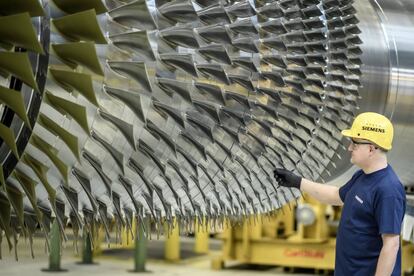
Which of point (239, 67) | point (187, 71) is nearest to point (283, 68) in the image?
point (239, 67)

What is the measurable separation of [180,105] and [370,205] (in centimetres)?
55

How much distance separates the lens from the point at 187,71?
33.3 inches

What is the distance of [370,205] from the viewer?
1.26 m

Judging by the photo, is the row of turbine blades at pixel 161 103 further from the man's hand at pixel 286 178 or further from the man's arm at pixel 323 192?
the man's arm at pixel 323 192

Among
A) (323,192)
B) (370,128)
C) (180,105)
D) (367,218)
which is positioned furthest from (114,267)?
(180,105)

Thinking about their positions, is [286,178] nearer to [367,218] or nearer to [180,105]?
[367,218]

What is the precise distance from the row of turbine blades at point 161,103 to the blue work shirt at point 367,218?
0.41ft

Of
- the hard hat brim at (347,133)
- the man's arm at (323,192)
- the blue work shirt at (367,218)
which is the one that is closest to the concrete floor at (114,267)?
the man's arm at (323,192)

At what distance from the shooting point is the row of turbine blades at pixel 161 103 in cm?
68

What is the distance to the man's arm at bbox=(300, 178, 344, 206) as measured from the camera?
1.35m

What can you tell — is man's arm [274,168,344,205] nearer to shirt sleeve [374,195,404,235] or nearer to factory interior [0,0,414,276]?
factory interior [0,0,414,276]

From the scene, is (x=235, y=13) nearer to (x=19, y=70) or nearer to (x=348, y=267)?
(x=19, y=70)

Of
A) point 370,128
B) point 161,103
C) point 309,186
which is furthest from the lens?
point 309,186

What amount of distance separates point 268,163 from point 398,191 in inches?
10.9
